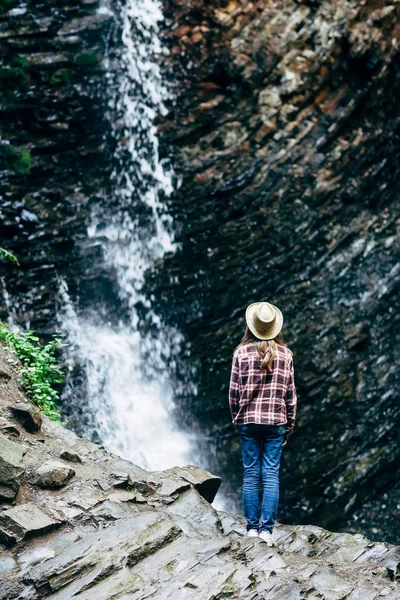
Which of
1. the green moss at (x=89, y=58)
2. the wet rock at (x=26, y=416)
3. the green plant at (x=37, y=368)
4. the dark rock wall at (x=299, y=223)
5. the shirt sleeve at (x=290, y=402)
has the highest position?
the green moss at (x=89, y=58)

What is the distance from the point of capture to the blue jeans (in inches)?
194

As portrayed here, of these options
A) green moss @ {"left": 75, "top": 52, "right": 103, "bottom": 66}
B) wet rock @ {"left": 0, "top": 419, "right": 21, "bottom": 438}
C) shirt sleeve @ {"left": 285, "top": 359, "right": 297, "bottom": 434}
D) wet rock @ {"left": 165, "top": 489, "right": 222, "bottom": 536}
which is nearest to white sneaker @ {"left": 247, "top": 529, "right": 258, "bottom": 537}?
wet rock @ {"left": 165, "top": 489, "right": 222, "bottom": 536}

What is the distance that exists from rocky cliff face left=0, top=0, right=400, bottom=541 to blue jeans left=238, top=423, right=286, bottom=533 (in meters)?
5.41

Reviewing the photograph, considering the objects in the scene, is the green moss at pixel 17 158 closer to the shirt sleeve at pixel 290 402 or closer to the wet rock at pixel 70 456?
the wet rock at pixel 70 456

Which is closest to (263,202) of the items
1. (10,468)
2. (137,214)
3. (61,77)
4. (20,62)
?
(137,214)

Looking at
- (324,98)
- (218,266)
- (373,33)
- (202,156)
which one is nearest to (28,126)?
(202,156)

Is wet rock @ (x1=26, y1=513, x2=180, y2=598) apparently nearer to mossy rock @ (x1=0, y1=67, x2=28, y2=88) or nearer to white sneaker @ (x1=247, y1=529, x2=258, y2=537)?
white sneaker @ (x1=247, y1=529, x2=258, y2=537)

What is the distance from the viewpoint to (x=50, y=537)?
4.26 meters

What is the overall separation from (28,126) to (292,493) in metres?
6.61

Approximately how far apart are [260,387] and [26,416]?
175 centimetres

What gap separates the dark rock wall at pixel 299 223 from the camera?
10.3 metres

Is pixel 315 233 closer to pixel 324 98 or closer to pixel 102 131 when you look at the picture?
pixel 324 98

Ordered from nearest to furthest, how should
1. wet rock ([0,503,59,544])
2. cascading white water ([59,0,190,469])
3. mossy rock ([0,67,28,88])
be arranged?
wet rock ([0,503,59,544])
mossy rock ([0,67,28,88])
cascading white water ([59,0,190,469])

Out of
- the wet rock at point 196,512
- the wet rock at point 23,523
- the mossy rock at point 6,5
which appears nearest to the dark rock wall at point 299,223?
the mossy rock at point 6,5
